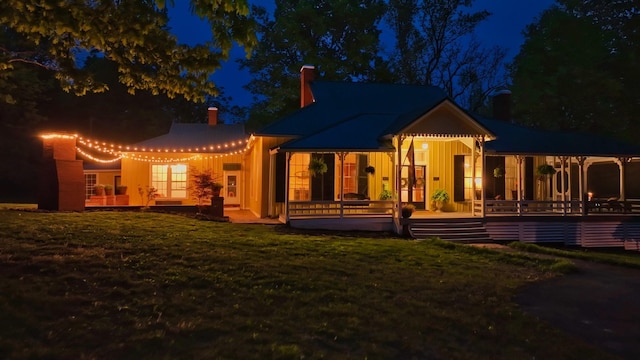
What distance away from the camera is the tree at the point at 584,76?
30625 millimetres

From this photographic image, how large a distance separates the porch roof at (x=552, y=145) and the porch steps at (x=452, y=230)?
2.76 m

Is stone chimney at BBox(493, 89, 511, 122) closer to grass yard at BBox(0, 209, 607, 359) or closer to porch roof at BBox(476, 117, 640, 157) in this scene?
porch roof at BBox(476, 117, 640, 157)

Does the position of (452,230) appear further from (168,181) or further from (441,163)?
(168,181)

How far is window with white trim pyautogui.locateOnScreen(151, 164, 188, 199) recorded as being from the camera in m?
23.3

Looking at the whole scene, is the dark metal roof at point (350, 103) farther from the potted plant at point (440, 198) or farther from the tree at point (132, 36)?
the tree at point (132, 36)

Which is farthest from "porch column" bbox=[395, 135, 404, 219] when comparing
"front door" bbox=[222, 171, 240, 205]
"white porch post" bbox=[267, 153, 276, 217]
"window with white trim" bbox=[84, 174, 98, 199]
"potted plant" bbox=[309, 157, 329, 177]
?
"window with white trim" bbox=[84, 174, 98, 199]

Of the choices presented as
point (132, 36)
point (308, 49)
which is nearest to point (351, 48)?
point (308, 49)

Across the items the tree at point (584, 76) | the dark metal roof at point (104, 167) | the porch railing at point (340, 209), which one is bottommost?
the porch railing at point (340, 209)

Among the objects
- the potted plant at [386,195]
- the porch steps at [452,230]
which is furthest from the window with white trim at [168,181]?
the porch steps at [452,230]

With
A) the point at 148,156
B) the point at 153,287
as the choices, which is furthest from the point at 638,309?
the point at 148,156

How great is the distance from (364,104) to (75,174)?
1219 cm

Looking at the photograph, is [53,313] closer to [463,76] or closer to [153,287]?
[153,287]

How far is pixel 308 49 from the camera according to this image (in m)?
31.5

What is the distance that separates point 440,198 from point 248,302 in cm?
1384
